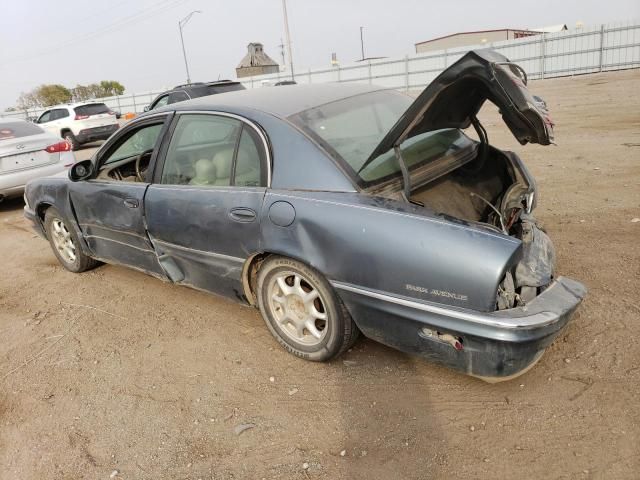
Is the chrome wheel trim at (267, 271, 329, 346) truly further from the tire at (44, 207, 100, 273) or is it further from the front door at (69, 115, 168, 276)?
the tire at (44, 207, 100, 273)

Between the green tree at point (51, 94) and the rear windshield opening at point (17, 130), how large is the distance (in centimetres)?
6392

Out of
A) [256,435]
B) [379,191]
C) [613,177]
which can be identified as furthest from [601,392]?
[613,177]

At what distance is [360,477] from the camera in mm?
2301

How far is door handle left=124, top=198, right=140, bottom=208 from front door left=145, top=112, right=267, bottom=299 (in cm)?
13

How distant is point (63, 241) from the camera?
507 centimetres

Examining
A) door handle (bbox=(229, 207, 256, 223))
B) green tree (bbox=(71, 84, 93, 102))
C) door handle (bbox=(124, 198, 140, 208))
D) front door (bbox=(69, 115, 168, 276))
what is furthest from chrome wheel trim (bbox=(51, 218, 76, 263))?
green tree (bbox=(71, 84, 93, 102))

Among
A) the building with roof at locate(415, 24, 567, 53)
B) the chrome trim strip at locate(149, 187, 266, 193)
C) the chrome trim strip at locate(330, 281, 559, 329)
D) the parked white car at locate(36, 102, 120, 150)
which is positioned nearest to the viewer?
the chrome trim strip at locate(330, 281, 559, 329)

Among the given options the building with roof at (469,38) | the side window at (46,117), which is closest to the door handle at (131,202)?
the side window at (46,117)

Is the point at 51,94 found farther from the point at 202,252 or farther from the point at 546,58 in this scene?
the point at 202,252

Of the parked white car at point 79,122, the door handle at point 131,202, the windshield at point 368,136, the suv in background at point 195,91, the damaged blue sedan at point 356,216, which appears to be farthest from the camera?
the parked white car at point 79,122

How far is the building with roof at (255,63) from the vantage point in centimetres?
5475

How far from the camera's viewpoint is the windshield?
2.98 m

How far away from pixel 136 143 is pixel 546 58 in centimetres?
2584

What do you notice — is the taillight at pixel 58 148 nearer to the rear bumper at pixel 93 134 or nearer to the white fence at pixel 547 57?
the rear bumper at pixel 93 134
